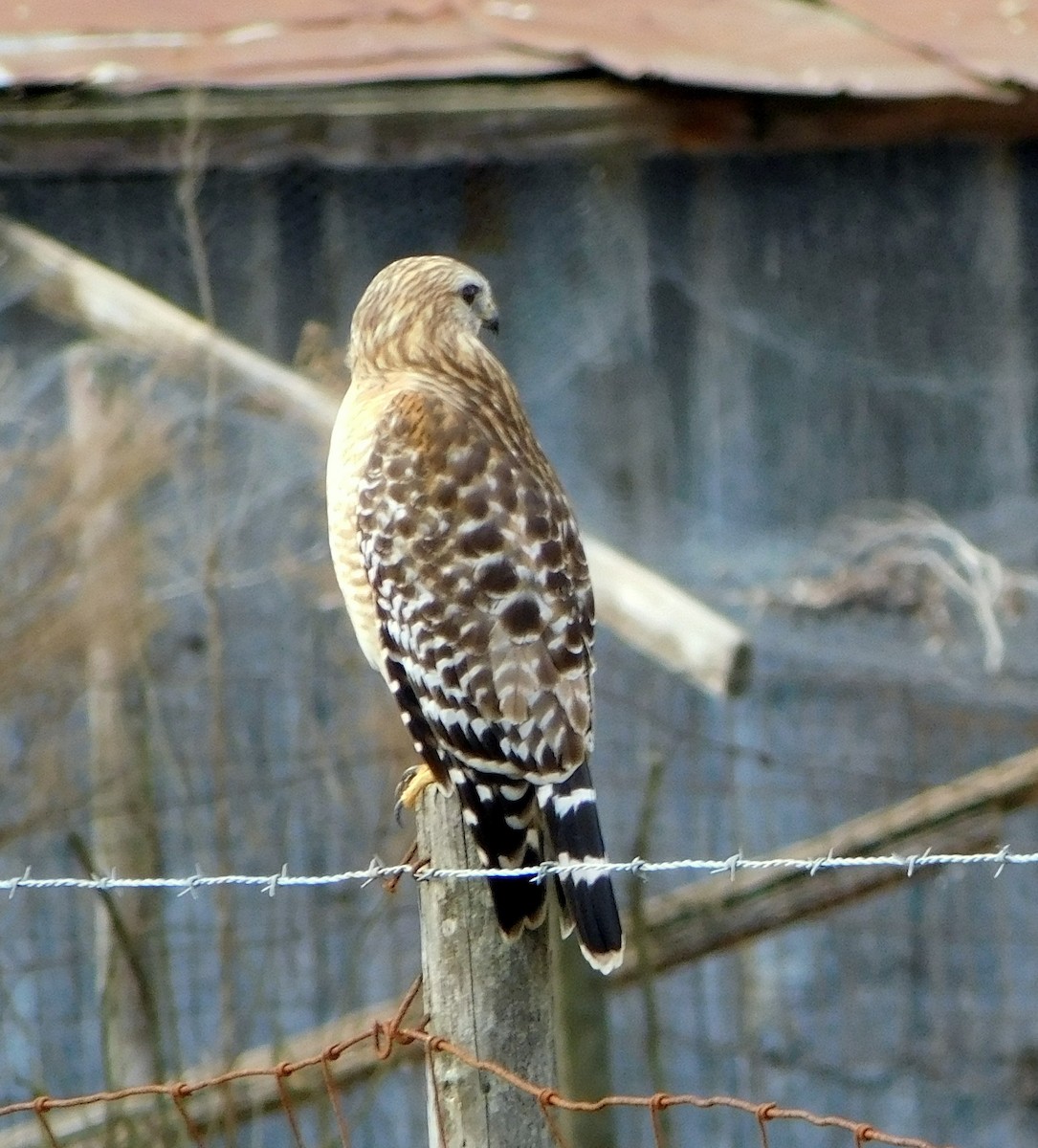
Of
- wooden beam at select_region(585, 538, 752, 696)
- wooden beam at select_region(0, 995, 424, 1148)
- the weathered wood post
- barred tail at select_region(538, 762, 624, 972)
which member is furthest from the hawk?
wooden beam at select_region(0, 995, 424, 1148)

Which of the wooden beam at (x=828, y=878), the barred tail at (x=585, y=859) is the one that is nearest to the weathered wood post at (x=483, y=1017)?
the barred tail at (x=585, y=859)

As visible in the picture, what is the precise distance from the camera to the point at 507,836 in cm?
284

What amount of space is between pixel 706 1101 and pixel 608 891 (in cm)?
55

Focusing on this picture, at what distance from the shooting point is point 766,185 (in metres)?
5.64

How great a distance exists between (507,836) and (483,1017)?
1.52 ft

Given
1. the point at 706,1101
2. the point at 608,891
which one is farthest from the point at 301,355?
the point at 706,1101

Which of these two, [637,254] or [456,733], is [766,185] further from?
[456,733]

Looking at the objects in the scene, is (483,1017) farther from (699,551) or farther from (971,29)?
(971,29)

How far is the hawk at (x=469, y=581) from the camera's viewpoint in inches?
116

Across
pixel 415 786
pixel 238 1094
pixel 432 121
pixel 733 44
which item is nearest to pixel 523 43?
pixel 432 121

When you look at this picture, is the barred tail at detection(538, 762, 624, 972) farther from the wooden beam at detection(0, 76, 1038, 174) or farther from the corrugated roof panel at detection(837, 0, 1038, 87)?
the corrugated roof panel at detection(837, 0, 1038, 87)

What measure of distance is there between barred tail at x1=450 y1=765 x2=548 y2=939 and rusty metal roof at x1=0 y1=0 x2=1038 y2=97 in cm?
248

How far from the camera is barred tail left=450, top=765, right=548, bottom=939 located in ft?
8.00

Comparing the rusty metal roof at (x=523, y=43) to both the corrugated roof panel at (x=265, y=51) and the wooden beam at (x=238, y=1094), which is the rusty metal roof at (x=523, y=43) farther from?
the wooden beam at (x=238, y=1094)
